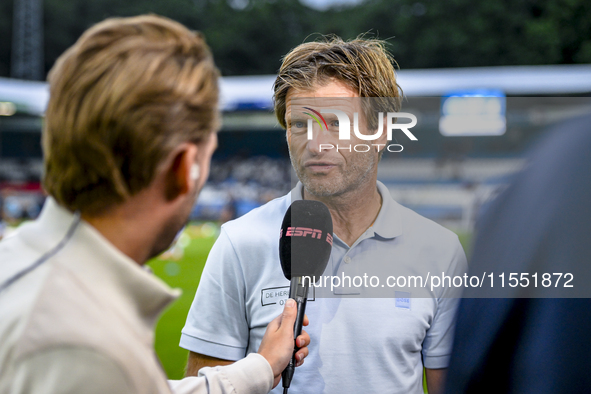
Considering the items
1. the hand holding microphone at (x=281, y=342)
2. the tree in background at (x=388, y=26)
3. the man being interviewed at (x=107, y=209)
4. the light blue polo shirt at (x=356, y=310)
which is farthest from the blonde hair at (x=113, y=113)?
the tree in background at (x=388, y=26)

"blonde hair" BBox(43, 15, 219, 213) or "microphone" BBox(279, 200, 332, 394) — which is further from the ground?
"blonde hair" BBox(43, 15, 219, 213)

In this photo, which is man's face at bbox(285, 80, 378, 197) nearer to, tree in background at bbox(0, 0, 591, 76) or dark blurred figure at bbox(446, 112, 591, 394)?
dark blurred figure at bbox(446, 112, 591, 394)

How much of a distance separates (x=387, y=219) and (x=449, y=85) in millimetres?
17611

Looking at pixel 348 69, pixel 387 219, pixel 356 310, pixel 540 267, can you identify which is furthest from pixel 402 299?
pixel 540 267

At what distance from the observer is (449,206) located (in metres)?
1.36

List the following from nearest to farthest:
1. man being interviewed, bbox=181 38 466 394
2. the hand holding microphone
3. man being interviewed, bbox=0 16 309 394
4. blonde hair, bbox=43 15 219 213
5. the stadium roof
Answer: man being interviewed, bbox=0 16 309 394 → blonde hair, bbox=43 15 219 213 → the hand holding microphone → man being interviewed, bbox=181 38 466 394 → the stadium roof

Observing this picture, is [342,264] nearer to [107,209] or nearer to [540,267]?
[107,209]

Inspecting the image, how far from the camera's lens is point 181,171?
3.50 ft

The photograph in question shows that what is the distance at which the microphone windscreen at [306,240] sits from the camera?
152 centimetres

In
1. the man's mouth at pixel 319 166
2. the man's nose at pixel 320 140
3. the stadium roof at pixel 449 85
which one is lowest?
the stadium roof at pixel 449 85

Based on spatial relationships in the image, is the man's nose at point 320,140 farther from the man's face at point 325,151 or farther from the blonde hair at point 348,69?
the blonde hair at point 348,69

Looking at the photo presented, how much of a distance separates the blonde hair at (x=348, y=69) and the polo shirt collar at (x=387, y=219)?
9.9 inches

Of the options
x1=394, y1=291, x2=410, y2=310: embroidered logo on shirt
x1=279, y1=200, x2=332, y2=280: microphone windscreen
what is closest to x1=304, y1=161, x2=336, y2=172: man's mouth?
x1=279, y1=200, x2=332, y2=280: microphone windscreen

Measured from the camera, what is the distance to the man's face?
4.97ft
